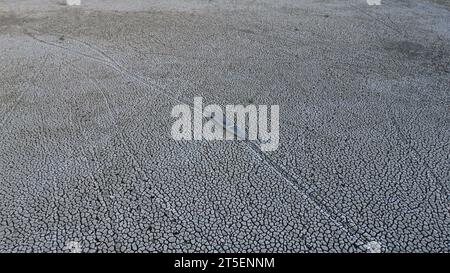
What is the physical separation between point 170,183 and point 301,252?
0.60 meters

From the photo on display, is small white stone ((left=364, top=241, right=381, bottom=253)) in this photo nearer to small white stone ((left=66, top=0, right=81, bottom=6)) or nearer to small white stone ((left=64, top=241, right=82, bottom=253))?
small white stone ((left=64, top=241, right=82, bottom=253))

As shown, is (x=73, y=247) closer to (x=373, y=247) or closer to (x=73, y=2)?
(x=373, y=247)

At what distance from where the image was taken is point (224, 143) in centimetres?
198

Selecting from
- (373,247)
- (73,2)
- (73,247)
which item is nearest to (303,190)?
(373,247)

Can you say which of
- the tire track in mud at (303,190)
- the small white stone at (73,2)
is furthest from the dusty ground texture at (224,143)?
the small white stone at (73,2)

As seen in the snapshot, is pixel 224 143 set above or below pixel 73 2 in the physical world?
below

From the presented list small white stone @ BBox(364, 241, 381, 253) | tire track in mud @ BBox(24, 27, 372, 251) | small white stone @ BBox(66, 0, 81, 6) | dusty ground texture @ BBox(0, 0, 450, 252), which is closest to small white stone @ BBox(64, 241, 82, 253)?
dusty ground texture @ BBox(0, 0, 450, 252)

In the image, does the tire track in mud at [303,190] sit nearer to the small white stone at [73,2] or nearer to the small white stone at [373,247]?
the small white stone at [373,247]

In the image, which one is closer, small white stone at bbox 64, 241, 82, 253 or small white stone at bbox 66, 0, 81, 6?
small white stone at bbox 64, 241, 82, 253

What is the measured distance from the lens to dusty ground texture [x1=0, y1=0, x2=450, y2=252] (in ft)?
4.85

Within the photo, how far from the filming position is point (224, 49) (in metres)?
3.00

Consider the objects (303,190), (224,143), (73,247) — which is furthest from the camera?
(224,143)

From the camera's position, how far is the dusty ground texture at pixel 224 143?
1.48 meters
